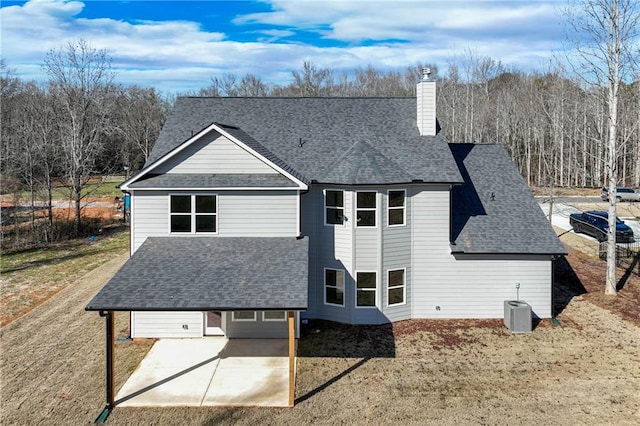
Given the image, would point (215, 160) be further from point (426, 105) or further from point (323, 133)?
point (426, 105)

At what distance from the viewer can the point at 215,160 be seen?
15711 millimetres

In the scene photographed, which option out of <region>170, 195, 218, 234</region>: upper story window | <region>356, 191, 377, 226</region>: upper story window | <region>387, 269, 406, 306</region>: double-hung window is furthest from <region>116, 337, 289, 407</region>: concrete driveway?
<region>356, 191, 377, 226</region>: upper story window

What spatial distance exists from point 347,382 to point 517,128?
59626 mm

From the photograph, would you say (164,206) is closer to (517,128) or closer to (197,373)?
(197,373)

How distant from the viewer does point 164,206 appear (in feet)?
50.9

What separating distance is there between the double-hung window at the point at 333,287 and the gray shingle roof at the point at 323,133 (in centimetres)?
335

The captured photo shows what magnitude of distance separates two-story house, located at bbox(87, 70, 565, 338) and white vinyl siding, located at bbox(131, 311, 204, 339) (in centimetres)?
3

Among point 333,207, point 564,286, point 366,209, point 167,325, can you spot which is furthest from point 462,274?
point 167,325

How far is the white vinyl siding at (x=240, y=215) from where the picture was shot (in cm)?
1550

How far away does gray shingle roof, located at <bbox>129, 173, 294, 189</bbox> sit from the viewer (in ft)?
49.8

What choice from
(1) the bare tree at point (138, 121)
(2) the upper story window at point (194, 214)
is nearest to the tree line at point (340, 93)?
(1) the bare tree at point (138, 121)

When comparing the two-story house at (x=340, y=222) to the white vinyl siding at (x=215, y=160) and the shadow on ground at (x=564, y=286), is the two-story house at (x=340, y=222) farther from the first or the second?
the shadow on ground at (x=564, y=286)

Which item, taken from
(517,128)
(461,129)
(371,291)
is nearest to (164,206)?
(371,291)

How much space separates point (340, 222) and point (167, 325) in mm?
6893
